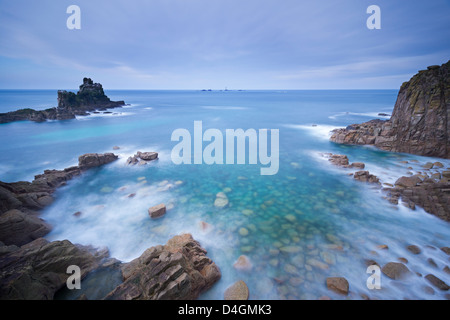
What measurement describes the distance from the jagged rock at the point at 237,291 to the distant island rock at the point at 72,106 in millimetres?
46869

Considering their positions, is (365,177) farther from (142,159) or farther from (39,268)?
(142,159)

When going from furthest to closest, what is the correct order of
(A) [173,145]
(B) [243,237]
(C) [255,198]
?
1. (A) [173,145]
2. (C) [255,198]
3. (B) [243,237]

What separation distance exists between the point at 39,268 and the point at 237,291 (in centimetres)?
581

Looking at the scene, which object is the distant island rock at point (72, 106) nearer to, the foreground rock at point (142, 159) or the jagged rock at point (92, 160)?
the jagged rock at point (92, 160)

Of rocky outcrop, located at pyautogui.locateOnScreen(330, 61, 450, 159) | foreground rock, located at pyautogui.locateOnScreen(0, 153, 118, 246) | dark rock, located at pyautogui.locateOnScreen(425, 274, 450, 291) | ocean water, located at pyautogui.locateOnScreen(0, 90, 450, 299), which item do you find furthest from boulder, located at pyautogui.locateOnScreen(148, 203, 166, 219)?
rocky outcrop, located at pyautogui.locateOnScreen(330, 61, 450, 159)

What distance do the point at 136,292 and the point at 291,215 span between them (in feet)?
23.6

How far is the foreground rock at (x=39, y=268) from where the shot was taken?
184 inches

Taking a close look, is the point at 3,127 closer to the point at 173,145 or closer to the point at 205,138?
the point at 173,145

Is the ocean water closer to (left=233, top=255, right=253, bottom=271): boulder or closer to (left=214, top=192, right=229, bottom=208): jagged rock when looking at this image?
(left=233, top=255, right=253, bottom=271): boulder

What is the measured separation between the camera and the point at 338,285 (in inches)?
Result: 225

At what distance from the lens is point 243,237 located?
8.07 m

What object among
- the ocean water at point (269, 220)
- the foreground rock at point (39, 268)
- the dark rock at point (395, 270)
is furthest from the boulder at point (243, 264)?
the foreground rock at point (39, 268)

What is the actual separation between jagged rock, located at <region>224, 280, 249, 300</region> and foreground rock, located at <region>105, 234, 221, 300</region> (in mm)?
537
